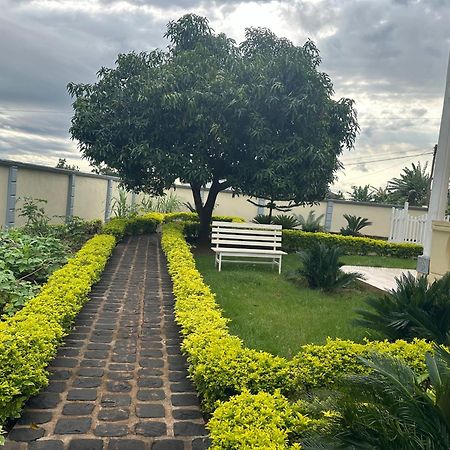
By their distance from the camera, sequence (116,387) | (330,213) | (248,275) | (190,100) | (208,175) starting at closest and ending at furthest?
(116,387) → (248,275) → (190,100) → (208,175) → (330,213)

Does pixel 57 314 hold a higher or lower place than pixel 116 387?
higher

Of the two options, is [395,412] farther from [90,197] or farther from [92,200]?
[92,200]

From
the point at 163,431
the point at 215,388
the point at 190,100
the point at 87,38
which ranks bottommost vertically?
the point at 163,431

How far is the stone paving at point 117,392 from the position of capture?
254 centimetres

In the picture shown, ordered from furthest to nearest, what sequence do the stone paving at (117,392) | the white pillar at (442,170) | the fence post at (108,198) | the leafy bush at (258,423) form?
1. the fence post at (108,198)
2. the white pillar at (442,170)
3. the stone paving at (117,392)
4. the leafy bush at (258,423)

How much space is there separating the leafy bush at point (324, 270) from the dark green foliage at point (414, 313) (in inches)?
93.0

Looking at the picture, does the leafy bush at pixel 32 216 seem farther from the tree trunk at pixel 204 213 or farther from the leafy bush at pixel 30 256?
the tree trunk at pixel 204 213

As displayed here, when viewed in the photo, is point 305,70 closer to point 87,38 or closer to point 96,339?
point 87,38

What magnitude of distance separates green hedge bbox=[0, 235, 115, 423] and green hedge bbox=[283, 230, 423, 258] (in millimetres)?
8288

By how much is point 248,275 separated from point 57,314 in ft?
14.2

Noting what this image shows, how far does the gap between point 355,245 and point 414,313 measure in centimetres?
870

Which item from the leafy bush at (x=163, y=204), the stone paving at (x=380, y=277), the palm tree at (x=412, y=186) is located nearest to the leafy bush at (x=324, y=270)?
the stone paving at (x=380, y=277)

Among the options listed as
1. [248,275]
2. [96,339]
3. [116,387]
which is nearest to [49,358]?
[116,387]

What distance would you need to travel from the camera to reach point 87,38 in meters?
7.24
